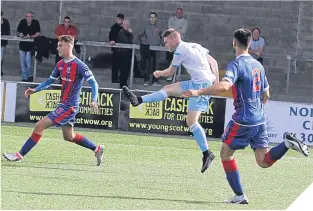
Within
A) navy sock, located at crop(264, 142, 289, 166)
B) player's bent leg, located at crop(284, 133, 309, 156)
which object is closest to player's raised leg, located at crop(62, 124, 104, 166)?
navy sock, located at crop(264, 142, 289, 166)

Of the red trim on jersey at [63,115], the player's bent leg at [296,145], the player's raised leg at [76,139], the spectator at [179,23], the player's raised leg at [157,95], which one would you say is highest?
the spectator at [179,23]

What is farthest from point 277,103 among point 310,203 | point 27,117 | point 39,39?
point 310,203

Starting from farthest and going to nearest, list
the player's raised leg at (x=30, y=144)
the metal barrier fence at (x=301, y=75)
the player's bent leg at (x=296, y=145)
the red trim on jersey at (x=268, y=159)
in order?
the metal barrier fence at (x=301, y=75) → the player's raised leg at (x=30, y=144) → the red trim on jersey at (x=268, y=159) → the player's bent leg at (x=296, y=145)

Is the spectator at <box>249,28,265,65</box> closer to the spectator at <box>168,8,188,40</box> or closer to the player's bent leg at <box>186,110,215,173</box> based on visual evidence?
the spectator at <box>168,8,188,40</box>

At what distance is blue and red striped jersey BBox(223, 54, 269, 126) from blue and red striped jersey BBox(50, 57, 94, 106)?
12.2 ft

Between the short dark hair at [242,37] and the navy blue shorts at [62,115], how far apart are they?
13.6 ft

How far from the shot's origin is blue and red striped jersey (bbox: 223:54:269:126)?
10977mm

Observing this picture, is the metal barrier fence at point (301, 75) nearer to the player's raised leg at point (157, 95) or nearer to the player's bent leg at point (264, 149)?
the player's raised leg at point (157, 95)

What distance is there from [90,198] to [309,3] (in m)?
18.4

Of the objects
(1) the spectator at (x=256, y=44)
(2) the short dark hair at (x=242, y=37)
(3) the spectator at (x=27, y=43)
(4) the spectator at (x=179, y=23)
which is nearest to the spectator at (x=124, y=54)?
(4) the spectator at (x=179, y=23)

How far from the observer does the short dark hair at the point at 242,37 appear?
10.9m

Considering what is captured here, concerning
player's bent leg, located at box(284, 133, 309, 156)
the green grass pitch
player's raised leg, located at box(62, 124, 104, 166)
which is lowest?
the green grass pitch

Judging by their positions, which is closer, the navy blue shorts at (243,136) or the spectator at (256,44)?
the navy blue shorts at (243,136)

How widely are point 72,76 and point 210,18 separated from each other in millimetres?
15162
